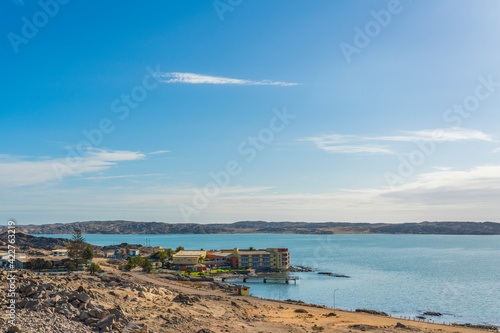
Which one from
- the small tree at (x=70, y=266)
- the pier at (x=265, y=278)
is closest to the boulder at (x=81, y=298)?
the small tree at (x=70, y=266)

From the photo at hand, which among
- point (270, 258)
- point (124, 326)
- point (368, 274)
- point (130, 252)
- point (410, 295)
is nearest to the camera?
point (124, 326)

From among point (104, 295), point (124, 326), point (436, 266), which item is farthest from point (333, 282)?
point (124, 326)

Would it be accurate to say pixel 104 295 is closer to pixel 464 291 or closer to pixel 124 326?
pixel 124 326

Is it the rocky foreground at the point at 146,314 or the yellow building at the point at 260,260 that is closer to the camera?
the rocky foreground at the point at 146,314

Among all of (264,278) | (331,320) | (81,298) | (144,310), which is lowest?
(264,278)

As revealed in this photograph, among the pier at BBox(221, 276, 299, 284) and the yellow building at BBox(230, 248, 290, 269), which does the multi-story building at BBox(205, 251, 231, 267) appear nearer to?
the yellow building at BBox(230, 248, 290, 269)

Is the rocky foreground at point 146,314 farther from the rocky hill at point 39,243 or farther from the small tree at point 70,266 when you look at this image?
the rocky hill at point 39,243

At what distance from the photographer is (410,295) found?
7300 centimetres

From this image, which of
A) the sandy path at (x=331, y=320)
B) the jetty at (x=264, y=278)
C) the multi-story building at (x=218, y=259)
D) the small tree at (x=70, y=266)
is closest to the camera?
the sandy path at (x=331, y=320)

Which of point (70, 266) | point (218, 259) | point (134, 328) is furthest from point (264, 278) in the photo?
point (134, 328)

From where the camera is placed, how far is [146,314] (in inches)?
1388

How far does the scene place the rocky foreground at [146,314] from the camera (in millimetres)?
23859

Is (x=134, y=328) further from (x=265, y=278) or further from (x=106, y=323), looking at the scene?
(x=265, y=278)

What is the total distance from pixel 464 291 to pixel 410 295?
43.9 ft
